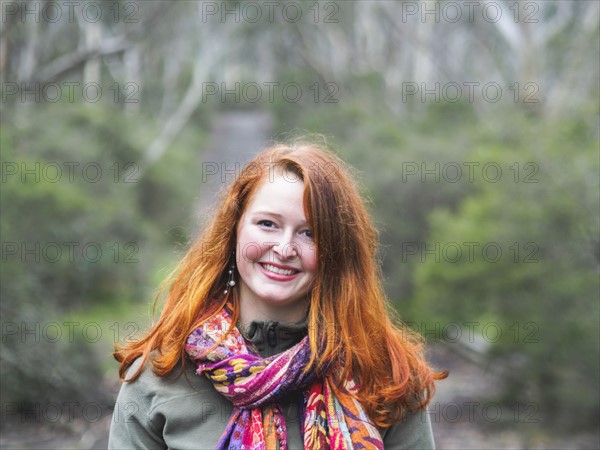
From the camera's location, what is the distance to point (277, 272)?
2.34m

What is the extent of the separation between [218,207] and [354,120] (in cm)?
1664

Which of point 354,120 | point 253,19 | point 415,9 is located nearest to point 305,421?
point 354,120

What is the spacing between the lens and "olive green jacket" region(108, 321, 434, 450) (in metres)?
2.30

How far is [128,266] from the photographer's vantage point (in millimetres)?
11438

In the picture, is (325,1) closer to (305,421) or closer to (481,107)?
(481,107)

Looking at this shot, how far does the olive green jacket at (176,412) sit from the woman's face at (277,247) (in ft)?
0.37

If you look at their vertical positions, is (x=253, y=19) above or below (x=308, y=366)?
above

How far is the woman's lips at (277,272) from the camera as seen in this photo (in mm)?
2338
